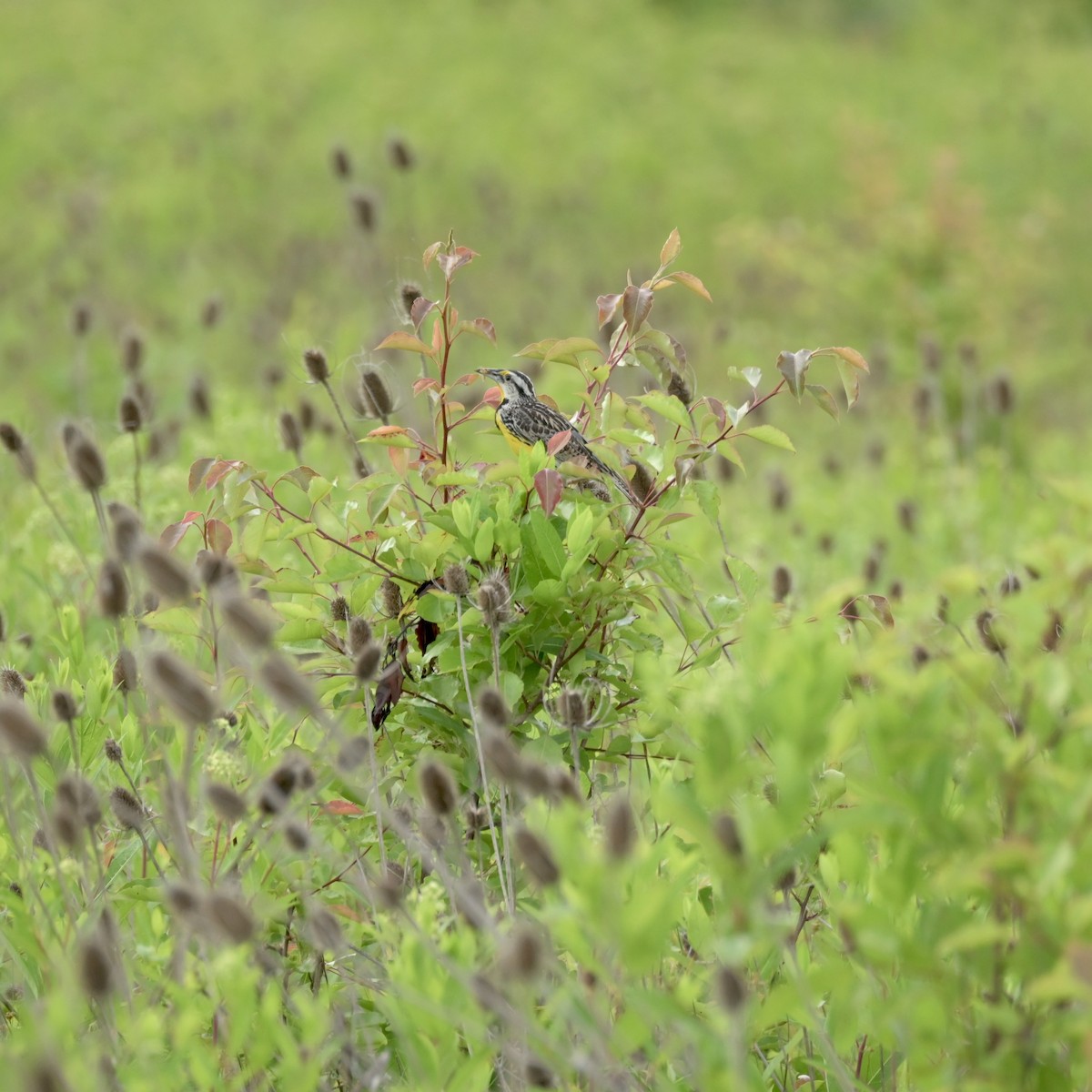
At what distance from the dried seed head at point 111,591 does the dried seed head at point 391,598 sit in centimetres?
60

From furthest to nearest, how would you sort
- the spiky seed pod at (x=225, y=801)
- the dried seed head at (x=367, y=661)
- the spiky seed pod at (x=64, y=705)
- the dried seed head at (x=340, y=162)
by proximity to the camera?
the dried seed head at (x=340, y=162) < the spiky seed pod at (x=64, y=705) < the dried seed head at (x=367, y=661) < the spiky seed pod at (x=225, y=801)

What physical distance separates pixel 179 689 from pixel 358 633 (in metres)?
0.62

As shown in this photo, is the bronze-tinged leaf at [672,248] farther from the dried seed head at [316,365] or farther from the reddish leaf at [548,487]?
the dried seed head at [316,365]

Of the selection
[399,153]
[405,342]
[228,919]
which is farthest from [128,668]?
[399,153]

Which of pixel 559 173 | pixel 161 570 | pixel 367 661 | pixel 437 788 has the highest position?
pixel 161 570

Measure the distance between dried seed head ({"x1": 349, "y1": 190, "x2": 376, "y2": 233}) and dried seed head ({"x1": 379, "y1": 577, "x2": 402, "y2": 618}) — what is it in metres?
1.91

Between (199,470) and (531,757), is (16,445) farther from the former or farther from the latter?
(531,757)

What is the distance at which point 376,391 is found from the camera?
2.57 m

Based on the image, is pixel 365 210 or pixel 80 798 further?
pixel 365 210

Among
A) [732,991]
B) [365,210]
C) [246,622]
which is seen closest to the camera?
[732,991]

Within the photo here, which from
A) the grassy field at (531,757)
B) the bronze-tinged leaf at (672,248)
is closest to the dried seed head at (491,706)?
the grassy field at (531,757)

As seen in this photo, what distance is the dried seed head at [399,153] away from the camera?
13.2ft

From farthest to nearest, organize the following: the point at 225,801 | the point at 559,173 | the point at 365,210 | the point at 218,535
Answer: the point at 559,173 < the point at 365,210 < the point at 218,535 < the point at 225,801

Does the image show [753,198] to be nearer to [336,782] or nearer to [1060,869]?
[336,782]
